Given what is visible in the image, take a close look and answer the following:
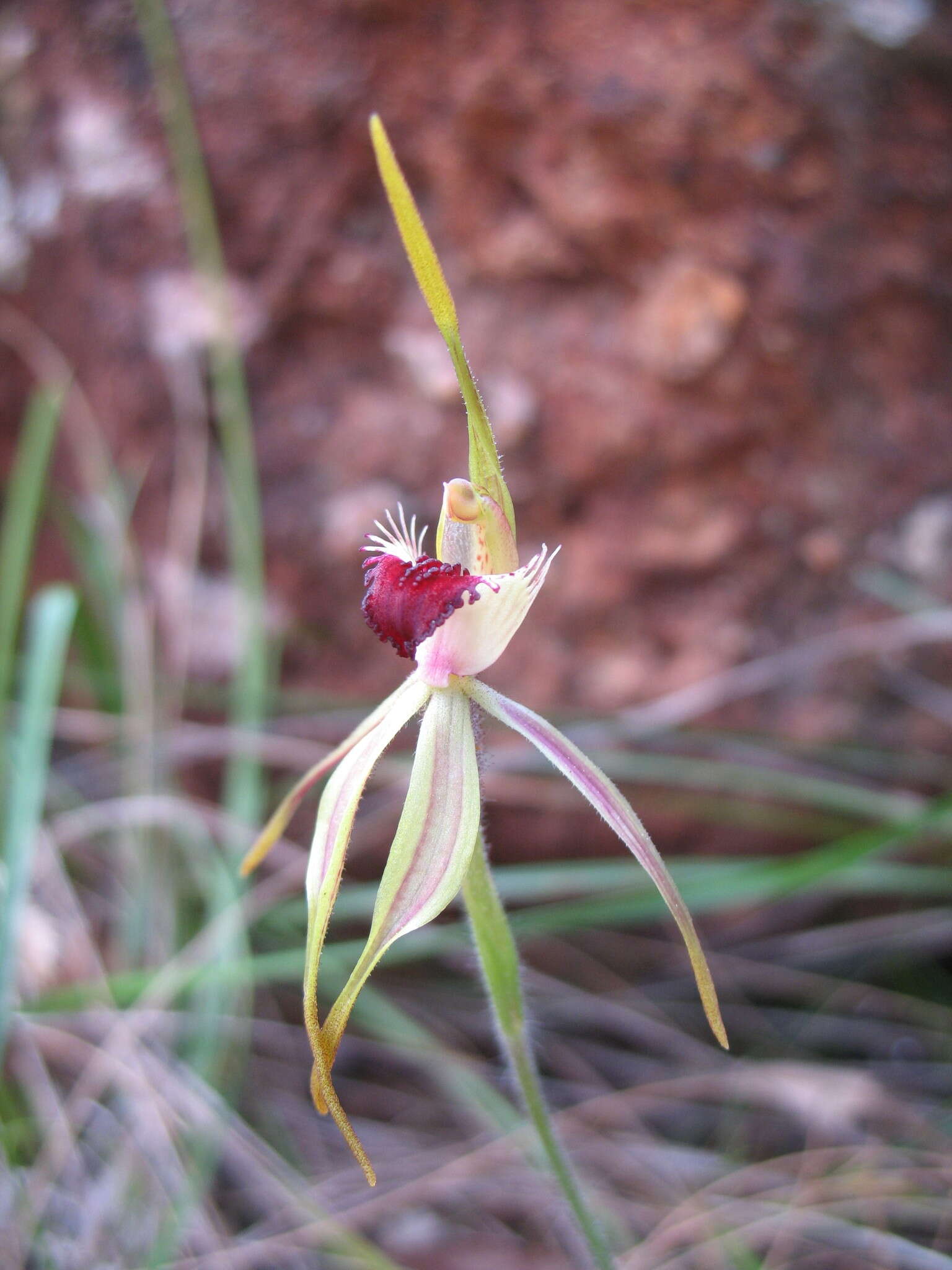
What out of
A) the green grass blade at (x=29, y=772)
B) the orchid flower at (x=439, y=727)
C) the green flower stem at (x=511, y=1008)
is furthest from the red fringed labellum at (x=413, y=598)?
the green grass blade at (x=29, y=772)

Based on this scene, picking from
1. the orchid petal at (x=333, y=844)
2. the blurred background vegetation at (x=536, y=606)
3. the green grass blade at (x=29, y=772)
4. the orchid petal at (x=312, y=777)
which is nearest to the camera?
the orchid petal at (x=333, y=844)

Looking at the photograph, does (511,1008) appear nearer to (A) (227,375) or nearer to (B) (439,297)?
(B) (439,297)

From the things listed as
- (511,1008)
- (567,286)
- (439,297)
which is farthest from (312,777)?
(567,286)

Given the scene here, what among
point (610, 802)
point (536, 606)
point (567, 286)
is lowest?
point (610, 802)

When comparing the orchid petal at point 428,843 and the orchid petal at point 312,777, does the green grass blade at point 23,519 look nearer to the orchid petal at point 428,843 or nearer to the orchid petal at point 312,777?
the orchid petal at point 312,777

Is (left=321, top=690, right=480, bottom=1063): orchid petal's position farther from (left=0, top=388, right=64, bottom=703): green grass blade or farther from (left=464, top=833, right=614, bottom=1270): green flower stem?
(left=0, top=388, right=64, bottom=703): green grass blade

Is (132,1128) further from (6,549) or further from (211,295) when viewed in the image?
(211,295)

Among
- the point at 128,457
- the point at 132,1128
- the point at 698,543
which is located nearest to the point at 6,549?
the point at 128,457
